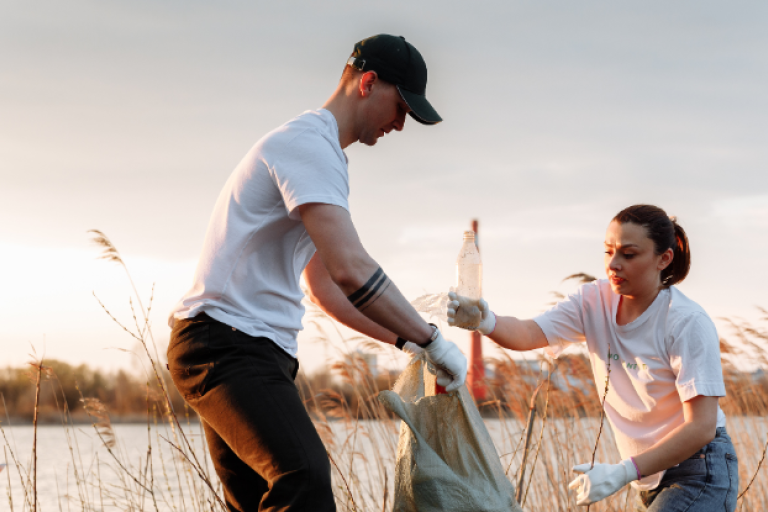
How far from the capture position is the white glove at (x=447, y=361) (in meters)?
1.73

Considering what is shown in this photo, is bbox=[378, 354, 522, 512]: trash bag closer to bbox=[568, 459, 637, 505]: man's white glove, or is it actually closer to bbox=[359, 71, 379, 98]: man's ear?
bbox=[568, 459, 637, 505]: man's white glove

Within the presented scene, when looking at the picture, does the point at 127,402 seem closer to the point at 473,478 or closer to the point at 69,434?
the point at 69,434

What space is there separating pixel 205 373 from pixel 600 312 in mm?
1434

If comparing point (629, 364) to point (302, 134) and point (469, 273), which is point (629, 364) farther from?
point (302, 134)

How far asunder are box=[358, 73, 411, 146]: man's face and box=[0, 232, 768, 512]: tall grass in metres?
1.67

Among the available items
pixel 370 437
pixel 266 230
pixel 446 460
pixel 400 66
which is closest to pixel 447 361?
pixel 446 460

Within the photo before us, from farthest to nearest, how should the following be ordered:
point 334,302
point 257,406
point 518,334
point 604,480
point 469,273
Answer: point 469,273 < point 518,334 < point 334,302 < point 604,480 < point 257,406

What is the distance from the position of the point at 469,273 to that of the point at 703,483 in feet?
3.40

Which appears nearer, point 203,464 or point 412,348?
point 412,348

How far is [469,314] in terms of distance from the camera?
228cm

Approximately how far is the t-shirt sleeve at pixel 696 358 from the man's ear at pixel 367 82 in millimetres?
1209

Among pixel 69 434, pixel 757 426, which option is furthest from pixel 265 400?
pixel 757 426

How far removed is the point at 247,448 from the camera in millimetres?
1526

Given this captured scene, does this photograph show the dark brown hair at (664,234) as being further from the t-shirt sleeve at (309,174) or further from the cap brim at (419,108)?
the t-shirt sleeve at (309,174)
